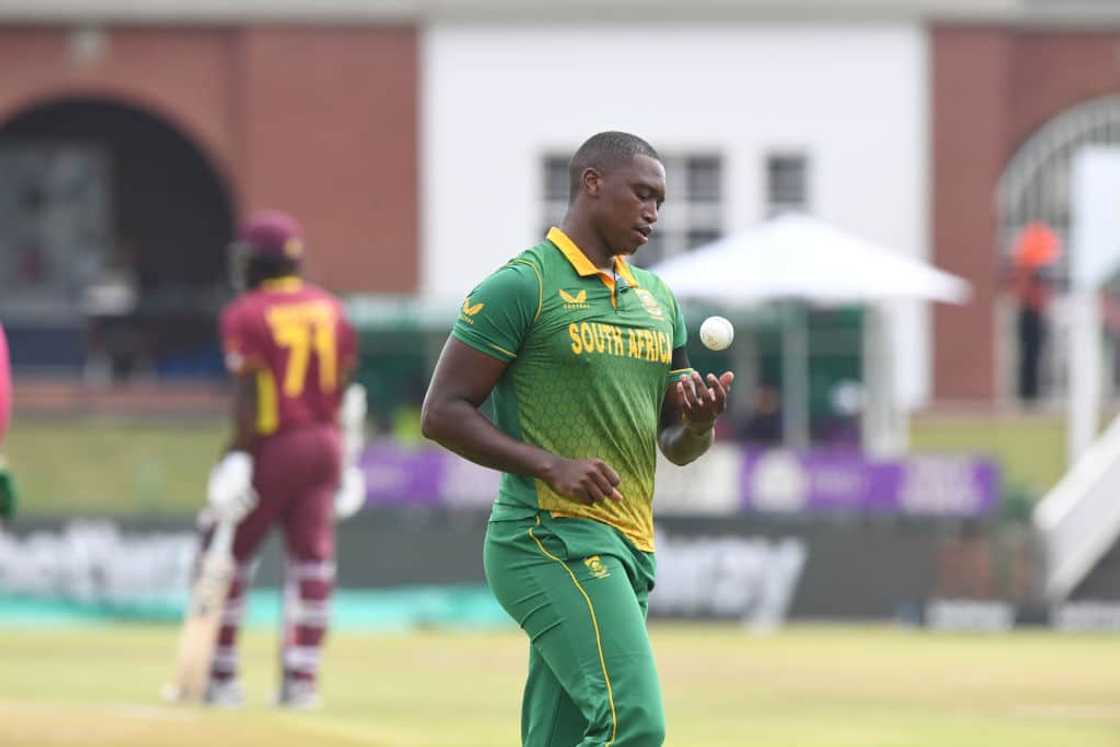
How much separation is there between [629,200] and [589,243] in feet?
0.57

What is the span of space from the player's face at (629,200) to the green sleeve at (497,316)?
1.07 ft

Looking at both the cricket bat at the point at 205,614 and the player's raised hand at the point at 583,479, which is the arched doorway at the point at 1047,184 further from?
the player's raised hand at the point at 583,479

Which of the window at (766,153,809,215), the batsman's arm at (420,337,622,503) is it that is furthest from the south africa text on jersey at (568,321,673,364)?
the window at (766,153,809,215)

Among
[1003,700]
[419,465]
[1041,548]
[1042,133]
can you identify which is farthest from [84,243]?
[1003,700]

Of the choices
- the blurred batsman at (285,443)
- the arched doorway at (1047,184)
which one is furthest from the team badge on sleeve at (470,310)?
the arched doorway at (1047,184)

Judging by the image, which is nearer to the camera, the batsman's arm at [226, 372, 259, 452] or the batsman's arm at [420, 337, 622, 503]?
the batsman's arm at [420, 337, 622, 503]

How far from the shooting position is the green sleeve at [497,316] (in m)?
7.27

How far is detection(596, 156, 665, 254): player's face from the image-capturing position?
7.42 meters

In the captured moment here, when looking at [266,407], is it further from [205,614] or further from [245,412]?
[205,614]

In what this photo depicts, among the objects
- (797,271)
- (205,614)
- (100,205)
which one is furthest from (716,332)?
(100,205)

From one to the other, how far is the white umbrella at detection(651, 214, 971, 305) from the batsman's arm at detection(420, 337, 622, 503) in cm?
1545

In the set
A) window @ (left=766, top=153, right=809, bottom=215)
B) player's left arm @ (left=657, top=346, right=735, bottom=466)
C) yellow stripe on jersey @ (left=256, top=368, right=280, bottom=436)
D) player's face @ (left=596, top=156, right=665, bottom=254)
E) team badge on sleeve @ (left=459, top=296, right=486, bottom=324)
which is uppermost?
window @ (left=766, top=153, right=809, bottom=215)

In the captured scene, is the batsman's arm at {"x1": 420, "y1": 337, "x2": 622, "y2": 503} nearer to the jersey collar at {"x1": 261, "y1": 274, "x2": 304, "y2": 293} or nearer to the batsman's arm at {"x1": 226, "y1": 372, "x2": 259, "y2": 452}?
the batsman's arm at {"x1": 226, "y1": 372, "x2": 259, "y2": 452}

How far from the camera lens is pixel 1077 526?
22797 mm
